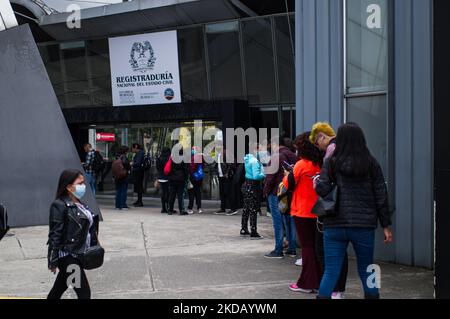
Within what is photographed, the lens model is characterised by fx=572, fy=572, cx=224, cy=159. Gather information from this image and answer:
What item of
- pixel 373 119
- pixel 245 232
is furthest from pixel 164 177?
pixel 373 119

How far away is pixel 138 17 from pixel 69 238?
12.9m

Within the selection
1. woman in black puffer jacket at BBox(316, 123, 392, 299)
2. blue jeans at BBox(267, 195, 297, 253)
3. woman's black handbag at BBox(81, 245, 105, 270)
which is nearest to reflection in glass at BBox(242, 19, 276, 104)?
blue jeans at BBox(267, 195, 297, 253)

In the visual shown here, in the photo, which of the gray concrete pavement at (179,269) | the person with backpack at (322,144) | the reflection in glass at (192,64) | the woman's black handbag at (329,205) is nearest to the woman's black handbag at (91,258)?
the gray concrete pavement at (179,269)

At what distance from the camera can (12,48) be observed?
11.2 meters

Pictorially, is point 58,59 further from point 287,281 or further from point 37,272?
point 287,281

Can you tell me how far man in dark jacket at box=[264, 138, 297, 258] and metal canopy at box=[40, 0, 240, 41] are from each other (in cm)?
839

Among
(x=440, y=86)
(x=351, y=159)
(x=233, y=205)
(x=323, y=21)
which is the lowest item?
(x=233, y=205)

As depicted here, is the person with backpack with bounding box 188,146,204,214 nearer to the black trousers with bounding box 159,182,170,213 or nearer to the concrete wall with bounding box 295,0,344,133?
the black trousers with bounding box 159,182,170,213

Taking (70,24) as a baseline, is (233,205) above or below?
below

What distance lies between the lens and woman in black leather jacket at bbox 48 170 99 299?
191 inches

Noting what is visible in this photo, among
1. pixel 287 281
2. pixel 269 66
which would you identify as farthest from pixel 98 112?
pixel 287 281

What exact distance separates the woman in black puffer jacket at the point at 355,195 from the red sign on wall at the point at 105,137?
585 inches
